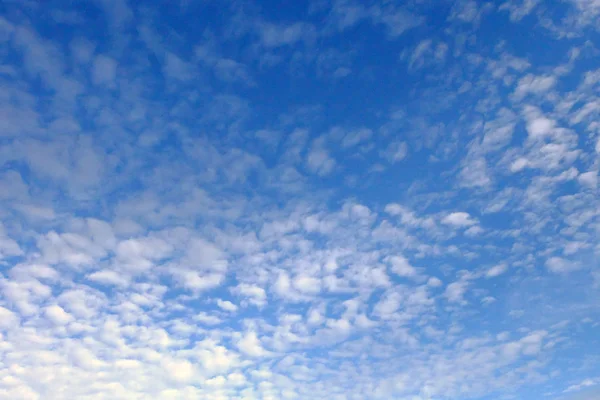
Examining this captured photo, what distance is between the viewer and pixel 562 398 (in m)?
6.57

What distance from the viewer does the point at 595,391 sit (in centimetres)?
676

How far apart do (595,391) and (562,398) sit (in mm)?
4887
